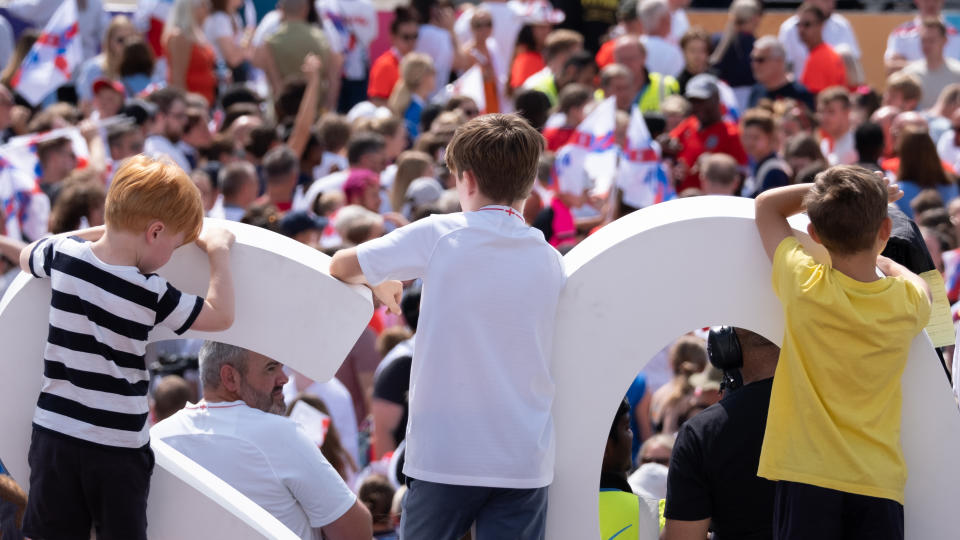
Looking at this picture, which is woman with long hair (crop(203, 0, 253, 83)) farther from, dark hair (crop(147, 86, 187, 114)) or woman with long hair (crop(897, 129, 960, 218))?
woman with long hair (crop(897, 129, 960, 218))

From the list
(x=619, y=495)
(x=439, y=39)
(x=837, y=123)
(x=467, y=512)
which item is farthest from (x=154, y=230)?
(x=439, y=39)

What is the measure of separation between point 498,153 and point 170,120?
6.93 m

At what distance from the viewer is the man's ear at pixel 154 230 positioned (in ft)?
10.7

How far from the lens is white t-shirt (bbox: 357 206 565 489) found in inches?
127

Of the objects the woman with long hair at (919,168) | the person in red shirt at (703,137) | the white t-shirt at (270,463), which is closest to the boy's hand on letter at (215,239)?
the white t-shirt at (270,463)

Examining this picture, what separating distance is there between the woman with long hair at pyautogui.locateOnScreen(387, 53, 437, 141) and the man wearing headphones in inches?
304

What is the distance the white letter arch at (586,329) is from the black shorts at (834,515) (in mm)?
171

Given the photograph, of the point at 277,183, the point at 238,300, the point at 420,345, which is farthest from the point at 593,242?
the point at 277,183

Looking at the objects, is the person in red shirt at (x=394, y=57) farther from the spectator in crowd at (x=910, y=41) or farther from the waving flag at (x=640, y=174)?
the spectator in crowd at (x=910, y=41)

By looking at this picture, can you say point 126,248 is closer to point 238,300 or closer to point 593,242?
point 238,300

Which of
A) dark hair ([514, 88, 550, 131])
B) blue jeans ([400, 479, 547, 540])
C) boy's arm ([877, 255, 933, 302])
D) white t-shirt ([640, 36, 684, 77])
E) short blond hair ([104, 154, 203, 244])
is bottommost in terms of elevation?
blue jeans ([400, 479, 547, 540])

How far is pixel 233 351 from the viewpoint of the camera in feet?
12.2

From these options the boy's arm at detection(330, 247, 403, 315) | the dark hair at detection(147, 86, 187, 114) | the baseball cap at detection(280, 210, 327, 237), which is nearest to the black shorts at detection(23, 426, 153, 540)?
the boy's arm at detection(330, 247, 403, 315)

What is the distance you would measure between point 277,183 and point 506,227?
536 centimetres
